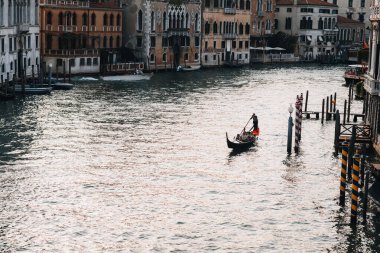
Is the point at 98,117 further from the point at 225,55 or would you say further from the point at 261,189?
the point at 225,55

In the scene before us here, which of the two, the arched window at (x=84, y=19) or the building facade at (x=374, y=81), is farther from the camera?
the arched window at (x=84, y=19)

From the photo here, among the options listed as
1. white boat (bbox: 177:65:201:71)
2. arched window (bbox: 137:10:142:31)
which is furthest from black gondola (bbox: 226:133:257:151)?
white boat (bbox: 177:65:201:71)

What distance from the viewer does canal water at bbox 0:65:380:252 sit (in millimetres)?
20594

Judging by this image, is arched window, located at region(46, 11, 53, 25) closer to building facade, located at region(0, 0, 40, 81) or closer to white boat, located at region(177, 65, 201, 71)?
building facade, located at region(0, 0, 40, 81)

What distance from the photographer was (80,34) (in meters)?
69.6

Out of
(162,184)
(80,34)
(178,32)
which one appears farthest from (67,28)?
(162,184)

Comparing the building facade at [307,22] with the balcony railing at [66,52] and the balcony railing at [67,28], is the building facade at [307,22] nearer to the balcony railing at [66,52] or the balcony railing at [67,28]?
the balcony railing at [67,28]

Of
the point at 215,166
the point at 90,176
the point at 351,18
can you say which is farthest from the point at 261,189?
the point at 351,18

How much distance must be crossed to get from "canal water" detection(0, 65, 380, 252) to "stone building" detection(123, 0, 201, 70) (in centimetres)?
3030

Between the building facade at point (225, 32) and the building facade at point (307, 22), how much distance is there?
10.4 m

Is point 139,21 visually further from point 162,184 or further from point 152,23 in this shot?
point 162,184

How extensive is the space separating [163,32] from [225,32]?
13.5 meters

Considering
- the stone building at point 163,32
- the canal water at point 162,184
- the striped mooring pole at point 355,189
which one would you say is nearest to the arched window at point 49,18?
the stone building at point 163,32

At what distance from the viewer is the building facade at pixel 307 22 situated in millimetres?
104750
